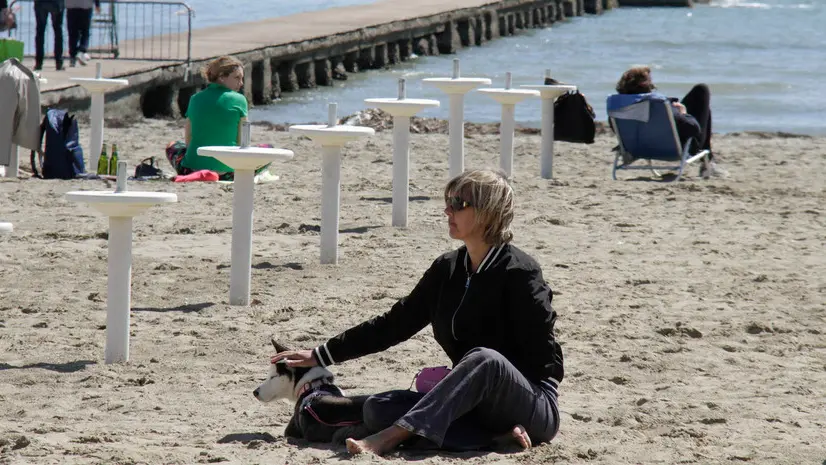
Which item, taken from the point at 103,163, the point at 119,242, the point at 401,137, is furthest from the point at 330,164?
the point at 103,163

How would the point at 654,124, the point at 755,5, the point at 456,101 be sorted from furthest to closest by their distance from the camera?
the point at 755,5 → the point at 654,124 → the point at 456,101

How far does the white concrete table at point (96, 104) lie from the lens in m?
10.9

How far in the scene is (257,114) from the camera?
20.6m

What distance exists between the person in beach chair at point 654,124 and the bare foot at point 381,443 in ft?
24.8

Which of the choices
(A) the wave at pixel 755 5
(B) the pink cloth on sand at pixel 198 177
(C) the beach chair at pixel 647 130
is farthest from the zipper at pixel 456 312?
(A) the wave at pixel 755 5

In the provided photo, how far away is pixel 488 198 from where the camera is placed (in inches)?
152

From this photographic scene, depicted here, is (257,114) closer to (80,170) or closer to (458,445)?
(80,170)

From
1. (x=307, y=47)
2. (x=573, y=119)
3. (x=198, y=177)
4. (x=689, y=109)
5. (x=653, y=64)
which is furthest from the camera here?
(x=653, y=64)

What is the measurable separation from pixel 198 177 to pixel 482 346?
6.72 meters

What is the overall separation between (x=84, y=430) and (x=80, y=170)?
22.2 ft

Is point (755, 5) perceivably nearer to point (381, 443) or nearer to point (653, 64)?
point (653, 64)

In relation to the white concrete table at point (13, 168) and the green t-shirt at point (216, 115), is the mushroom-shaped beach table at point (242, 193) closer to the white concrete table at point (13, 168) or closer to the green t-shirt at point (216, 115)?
the green t-shirt at point (216, 115)

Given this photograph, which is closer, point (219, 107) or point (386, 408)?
point (386, 408)

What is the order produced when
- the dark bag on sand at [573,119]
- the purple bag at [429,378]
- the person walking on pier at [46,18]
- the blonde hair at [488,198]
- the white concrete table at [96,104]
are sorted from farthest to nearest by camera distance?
the person walking on pier at [46,18], the dark bag on sand at [573,119], the white concrete table at [96,104], the purple bag at [429,378], the blonde hair at [488,198]
